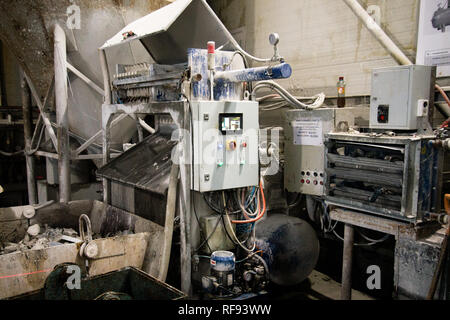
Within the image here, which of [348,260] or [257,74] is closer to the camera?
[257,74]

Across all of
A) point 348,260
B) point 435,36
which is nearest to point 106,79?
point 348,260

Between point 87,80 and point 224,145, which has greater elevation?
point 87,80

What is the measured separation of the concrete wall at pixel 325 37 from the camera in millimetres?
3392

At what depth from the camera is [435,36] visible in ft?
10.0

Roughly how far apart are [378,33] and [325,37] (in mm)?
744

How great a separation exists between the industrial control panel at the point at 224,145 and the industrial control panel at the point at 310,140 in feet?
2.48

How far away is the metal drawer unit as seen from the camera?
2553 mm

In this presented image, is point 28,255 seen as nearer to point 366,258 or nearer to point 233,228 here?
point 233,228

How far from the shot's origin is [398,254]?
2648 mm

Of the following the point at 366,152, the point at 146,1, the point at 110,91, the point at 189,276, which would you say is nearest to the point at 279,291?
the point at 189,276

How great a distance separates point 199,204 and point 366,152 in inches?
54.8

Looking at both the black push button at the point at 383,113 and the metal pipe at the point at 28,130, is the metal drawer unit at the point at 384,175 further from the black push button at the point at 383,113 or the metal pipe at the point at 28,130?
the metal pipe at the point at 28,130

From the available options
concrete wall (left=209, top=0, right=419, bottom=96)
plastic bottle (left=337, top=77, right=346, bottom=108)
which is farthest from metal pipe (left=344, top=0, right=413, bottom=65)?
plastic bottle (left=337, top=77, right=346, bottom=108)

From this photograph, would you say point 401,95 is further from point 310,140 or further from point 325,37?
point 325,37
